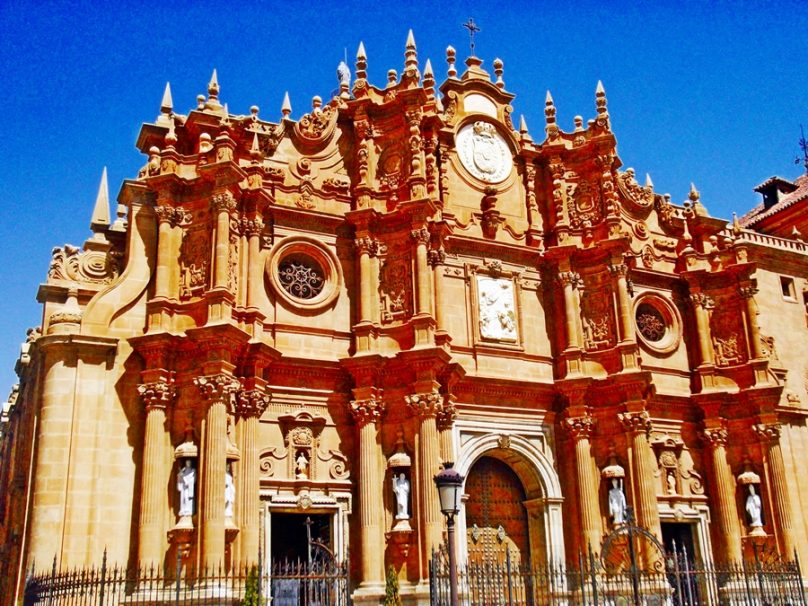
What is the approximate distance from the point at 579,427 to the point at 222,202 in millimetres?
12194

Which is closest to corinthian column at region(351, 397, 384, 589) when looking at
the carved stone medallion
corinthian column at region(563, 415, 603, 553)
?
corinthian column at region(563, 415, 603, 553)

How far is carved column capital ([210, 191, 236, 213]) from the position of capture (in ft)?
75.6

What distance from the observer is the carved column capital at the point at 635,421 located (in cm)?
2681

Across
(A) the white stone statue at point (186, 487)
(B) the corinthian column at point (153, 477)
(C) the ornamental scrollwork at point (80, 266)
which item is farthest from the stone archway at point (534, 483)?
(C) the ornamental scrollwork at point (80, 266)

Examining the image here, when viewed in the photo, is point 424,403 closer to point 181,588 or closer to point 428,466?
point 428,466

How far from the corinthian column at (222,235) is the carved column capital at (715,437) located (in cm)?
1636

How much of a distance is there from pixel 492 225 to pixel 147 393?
38.7ft

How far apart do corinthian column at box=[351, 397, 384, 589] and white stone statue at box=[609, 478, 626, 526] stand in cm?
721

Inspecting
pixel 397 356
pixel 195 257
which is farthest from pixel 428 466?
pixel 195 257

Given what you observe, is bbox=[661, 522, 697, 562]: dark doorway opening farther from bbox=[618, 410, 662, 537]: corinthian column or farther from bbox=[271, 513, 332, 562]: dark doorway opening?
bbox=[271, 513, 332, 562]: dark doorway opening

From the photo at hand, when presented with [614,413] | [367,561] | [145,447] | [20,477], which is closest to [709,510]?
[614,413]

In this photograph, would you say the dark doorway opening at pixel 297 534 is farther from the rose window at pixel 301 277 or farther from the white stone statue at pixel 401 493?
the rose window at pixel 301 277

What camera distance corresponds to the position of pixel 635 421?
26.8 metres

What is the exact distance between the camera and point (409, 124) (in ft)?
87.3
